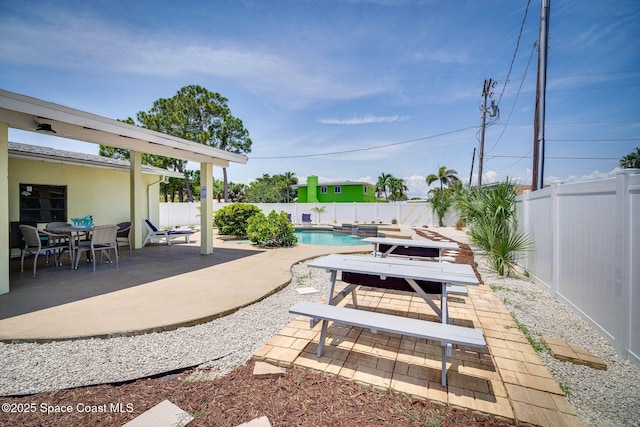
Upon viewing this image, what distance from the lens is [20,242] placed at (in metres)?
6.25

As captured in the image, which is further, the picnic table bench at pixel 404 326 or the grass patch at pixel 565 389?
the grass patch at pixel 565 389

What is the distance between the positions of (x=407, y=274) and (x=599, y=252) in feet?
7.44

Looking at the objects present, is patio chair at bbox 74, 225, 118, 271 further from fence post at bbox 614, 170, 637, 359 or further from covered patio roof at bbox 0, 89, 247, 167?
fence post at bbox 614, 170, 637, 359

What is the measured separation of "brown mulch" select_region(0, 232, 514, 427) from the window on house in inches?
323

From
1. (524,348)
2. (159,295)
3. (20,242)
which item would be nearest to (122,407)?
(159,295)

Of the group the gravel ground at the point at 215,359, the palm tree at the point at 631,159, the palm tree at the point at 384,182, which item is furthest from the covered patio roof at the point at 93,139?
the palm tree at the point at 631,159

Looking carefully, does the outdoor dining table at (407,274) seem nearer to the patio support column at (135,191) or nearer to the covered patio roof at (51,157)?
the patio support column at (135,191)

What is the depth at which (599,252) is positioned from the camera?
10.2 ft

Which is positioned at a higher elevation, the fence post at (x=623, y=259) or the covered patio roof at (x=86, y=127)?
the covered patio roof at (x=86, y=127)

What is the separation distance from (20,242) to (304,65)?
36.9 feet

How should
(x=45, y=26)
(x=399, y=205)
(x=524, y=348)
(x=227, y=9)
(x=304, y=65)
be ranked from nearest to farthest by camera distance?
(x=524, y=348), (x=45, y=26), (x=227, y=9), (x=304, y=65), (x=399, y=205)

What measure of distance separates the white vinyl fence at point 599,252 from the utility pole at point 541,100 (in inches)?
93.6

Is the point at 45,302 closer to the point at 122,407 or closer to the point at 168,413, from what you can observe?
the point at 122,407

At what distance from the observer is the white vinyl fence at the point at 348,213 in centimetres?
1959
